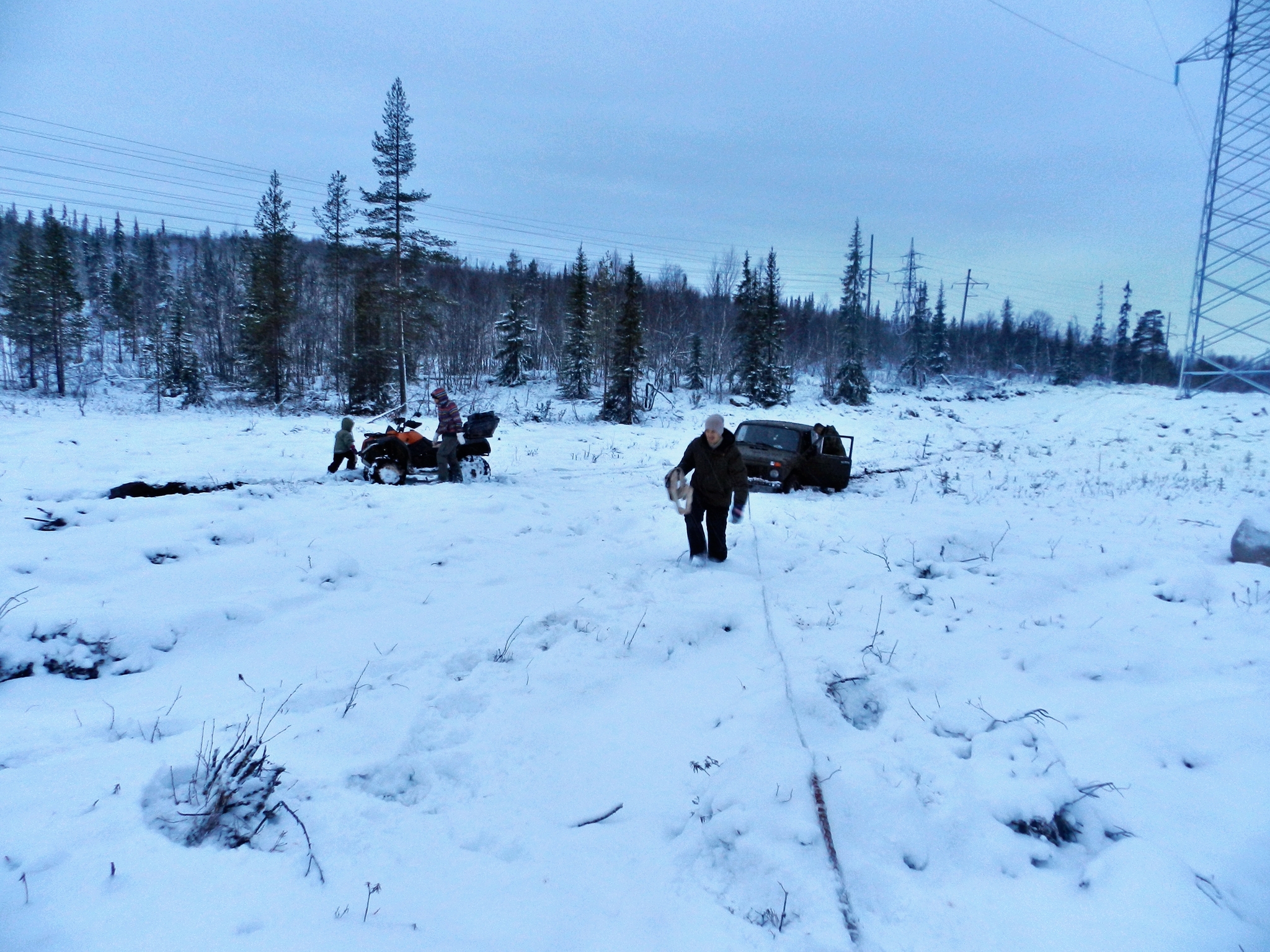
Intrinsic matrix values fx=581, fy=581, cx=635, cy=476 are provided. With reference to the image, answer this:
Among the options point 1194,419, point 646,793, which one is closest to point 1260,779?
point 646,793

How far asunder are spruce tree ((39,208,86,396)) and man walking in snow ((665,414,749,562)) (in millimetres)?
47470

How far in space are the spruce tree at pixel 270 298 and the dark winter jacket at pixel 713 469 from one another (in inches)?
1357

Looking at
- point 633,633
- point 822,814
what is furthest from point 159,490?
point 822,814

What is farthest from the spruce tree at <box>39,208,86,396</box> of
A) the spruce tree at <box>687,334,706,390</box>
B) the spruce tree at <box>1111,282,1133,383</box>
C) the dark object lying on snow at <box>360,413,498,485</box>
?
the spruce tree at <box>1111,282,1133,383</box>

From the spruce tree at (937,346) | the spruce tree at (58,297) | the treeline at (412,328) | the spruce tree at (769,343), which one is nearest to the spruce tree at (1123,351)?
the treeline at (412,328)

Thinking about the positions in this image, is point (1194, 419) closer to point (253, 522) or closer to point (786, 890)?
point (786, 890)

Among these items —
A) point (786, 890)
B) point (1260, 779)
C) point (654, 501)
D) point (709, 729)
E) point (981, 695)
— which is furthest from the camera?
point (654, 501)

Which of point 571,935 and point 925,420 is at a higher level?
point 925,420

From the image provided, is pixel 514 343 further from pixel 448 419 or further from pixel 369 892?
pixel 369 892

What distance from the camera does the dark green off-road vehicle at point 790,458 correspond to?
12.9 meters

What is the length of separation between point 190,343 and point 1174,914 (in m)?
48.2

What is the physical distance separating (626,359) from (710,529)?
25.2 m

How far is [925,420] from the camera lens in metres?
35.8

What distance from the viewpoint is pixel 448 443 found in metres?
11.7
